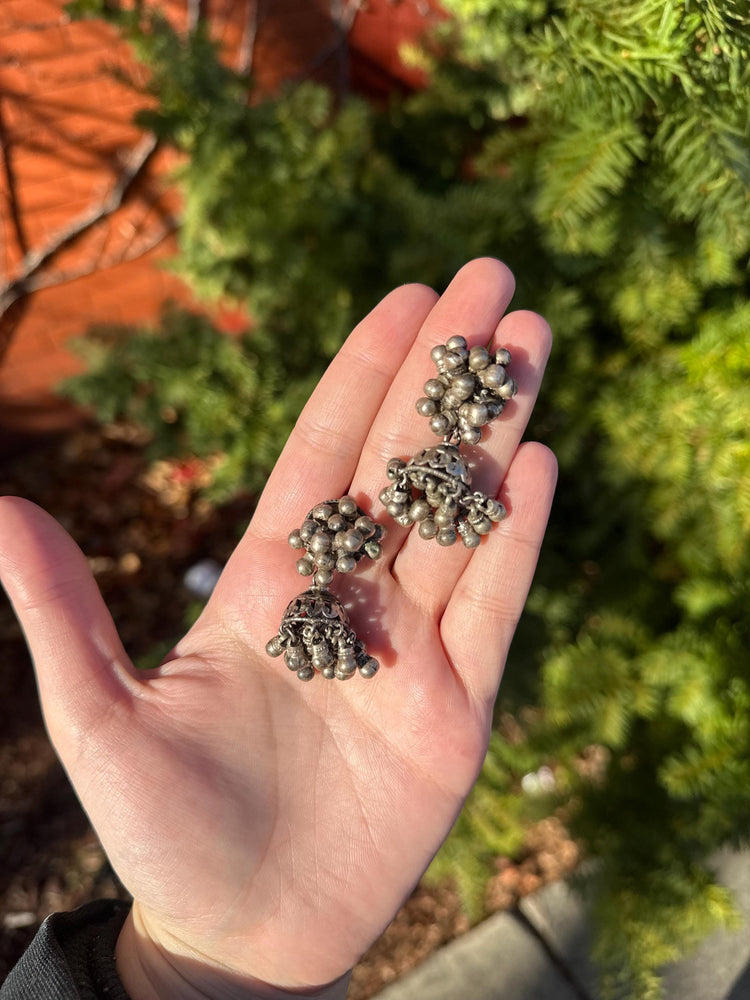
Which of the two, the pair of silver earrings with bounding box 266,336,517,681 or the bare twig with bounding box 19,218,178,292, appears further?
the bare twig with bounding box 19,218,178,292

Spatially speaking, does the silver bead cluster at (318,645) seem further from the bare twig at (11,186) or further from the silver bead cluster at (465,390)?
the bare twig at (11,186)

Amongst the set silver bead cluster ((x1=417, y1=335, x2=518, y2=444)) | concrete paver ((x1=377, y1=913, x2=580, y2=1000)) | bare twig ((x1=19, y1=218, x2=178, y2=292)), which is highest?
silver bead cluster ((x1=417, y1=335, x2=518, y2=444))

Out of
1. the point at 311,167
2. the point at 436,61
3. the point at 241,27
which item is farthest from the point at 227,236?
the point at 241,27

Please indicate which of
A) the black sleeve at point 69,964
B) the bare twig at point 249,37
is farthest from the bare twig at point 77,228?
the black sleeve at point 69,964

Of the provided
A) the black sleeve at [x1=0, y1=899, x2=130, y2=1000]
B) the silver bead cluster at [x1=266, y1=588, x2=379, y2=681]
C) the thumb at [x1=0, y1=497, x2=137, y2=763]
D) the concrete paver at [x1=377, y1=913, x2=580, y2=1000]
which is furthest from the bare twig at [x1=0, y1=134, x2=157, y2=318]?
the concrete paver at [x1=377, y1=913, x2=580, y2=1000]

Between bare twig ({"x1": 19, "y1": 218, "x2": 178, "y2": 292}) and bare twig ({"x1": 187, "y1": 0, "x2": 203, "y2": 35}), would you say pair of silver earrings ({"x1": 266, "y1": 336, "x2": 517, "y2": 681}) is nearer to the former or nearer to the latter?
bare twig ({"x1": 187, "y1": 0, "x2": 203, "y2": 35})

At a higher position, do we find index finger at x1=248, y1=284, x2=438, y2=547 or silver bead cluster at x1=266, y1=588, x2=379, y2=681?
index finger at x1=248, y1=284, x2=438, y2=547

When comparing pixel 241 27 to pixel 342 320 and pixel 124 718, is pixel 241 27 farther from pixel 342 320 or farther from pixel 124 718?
pixel 124 718
